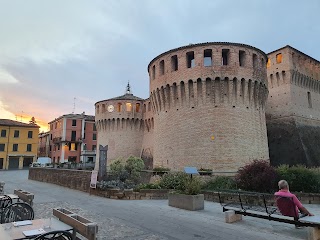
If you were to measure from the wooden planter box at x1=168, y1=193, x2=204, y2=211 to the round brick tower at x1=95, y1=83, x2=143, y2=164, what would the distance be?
26.3 meters

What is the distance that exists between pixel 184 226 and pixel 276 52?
32.2 m

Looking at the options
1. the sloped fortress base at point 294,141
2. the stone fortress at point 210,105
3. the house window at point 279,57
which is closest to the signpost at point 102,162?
the stone fortress at point 210,105

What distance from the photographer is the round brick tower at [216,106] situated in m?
20.5

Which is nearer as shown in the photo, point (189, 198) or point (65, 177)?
point (189, 198)

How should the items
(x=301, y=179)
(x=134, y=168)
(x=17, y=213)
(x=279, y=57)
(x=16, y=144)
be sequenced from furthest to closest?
(x=16, y=144) → (x=279, y=57) → (x=134, y=168) → (x=301, y=179) → (x=17, y=213)

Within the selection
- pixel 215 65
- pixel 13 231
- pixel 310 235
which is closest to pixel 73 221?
pixel 13 231

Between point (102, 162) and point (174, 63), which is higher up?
point (174, 63)

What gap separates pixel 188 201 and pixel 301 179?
25.7 ft

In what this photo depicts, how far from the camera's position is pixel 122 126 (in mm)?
36656

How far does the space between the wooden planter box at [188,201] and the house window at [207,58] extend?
1404cm

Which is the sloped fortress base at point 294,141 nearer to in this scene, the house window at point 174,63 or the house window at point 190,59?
the house window at point 190,59

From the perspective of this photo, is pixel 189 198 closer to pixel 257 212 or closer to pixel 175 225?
pixel 175 225

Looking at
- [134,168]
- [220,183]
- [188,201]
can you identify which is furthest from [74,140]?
[188,201]

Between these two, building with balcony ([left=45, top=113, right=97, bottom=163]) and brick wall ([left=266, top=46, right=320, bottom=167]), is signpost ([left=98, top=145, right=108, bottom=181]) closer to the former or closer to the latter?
brick wall ([left=266, top=46, right=320, bottom=167])
